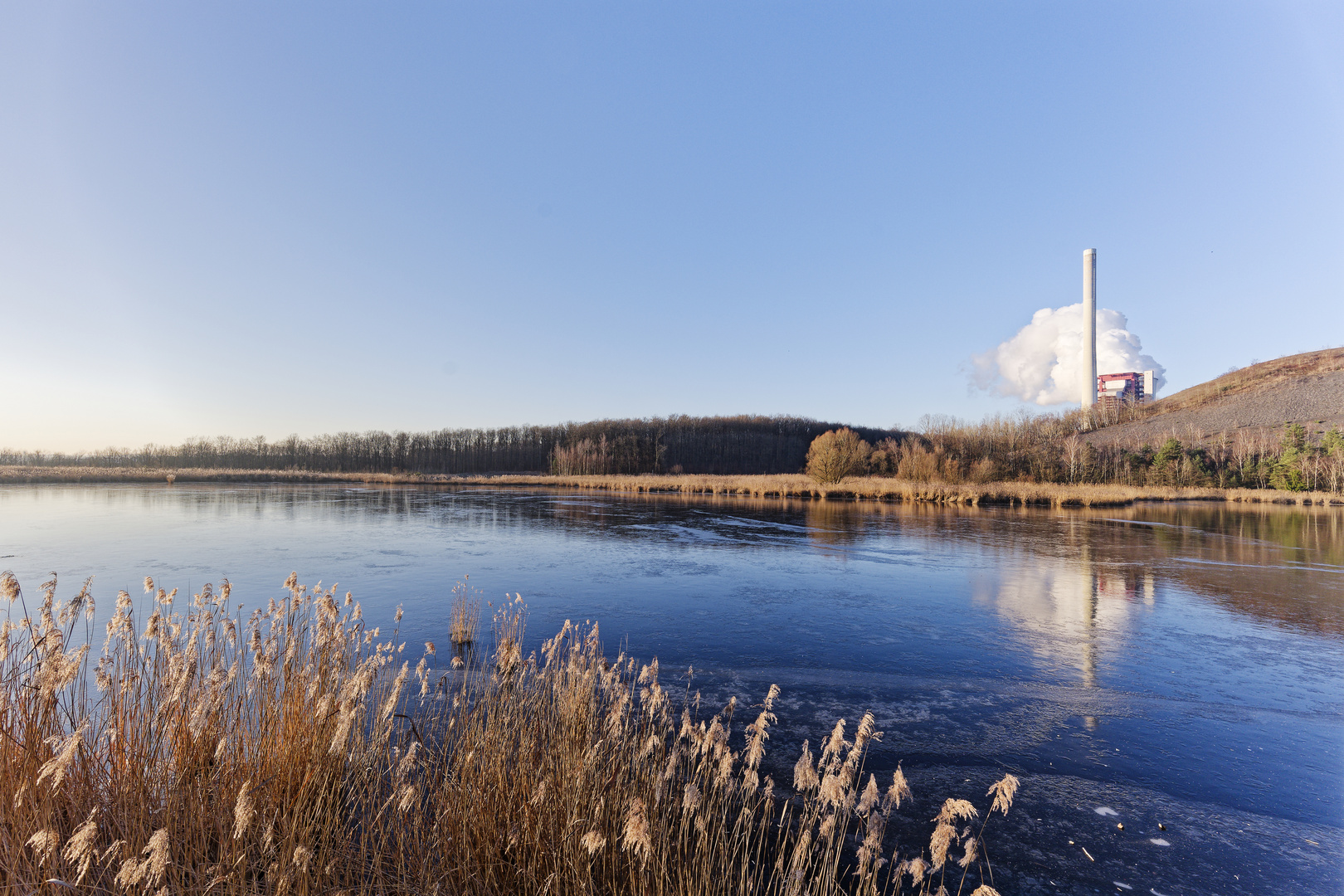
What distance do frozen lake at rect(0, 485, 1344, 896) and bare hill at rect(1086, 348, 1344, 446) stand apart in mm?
66787

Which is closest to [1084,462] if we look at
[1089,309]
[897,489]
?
[897,489]

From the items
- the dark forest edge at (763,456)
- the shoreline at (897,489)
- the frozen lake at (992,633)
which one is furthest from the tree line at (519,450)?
the frozen lake at (992,633)

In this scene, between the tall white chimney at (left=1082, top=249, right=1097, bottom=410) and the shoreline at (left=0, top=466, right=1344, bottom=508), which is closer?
the shoreline at (left=0, top=466, right=1344, bottom=508)

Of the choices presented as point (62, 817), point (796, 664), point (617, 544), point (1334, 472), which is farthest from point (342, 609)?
point (1334, 472)

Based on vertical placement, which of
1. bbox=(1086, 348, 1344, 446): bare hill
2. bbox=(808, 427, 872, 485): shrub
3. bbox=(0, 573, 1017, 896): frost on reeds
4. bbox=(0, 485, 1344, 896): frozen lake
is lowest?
bbox=(0, 485, 1344, 896): frozen lake

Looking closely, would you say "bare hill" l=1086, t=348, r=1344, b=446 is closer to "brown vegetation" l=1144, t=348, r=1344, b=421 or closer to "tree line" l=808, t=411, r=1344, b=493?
"brown vegetation" l=1144, t=348, r=1344, b=421

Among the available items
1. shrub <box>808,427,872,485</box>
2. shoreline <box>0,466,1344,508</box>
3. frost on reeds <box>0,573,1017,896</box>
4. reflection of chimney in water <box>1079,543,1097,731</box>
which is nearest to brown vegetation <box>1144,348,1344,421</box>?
shoreline <box>0,466,1344,508</box>

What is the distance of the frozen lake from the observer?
4430 mm

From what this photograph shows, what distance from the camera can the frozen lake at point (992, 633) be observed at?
4.43 metres

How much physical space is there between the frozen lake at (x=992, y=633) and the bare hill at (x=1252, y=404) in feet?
219

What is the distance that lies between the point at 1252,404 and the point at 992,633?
104661 millimetres

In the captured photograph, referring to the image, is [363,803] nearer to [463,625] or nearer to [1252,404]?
[463,625]

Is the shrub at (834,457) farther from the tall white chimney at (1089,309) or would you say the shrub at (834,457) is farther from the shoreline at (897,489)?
the tall white chimney at (1089,309)

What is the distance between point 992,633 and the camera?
937cm
